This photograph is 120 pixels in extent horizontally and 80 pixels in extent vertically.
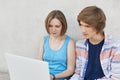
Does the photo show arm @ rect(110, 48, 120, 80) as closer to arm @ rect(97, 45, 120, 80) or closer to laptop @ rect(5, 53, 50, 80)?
arm @ rect(97, 45, 120, 80)

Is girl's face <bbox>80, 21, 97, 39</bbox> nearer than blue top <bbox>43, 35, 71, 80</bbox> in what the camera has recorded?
Yes

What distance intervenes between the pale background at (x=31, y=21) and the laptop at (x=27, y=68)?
0.63 metres

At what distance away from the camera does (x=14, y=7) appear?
252cm

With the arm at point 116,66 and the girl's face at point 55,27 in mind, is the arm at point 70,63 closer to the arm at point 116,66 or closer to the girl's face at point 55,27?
the girl's face at point 55,27

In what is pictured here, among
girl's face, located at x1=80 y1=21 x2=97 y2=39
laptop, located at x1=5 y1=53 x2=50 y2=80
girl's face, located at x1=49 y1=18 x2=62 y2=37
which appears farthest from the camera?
girl's face, located at x1=49 y1=18 x2=62 y2=37

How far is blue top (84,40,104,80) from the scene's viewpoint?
2059 mm

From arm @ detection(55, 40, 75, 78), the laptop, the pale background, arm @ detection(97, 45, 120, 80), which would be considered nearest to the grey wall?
the pale background

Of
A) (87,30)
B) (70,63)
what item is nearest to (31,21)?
(70,63)

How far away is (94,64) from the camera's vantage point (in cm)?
209

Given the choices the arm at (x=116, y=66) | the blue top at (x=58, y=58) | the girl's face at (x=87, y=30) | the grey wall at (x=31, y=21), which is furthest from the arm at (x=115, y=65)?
the blue top at (x=58, y=58)

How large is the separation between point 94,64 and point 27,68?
1.60ft

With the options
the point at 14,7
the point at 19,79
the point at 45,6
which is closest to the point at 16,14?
the point at 14,7

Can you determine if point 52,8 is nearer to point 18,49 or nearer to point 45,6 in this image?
point 45,6

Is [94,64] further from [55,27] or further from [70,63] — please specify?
[55,27]
